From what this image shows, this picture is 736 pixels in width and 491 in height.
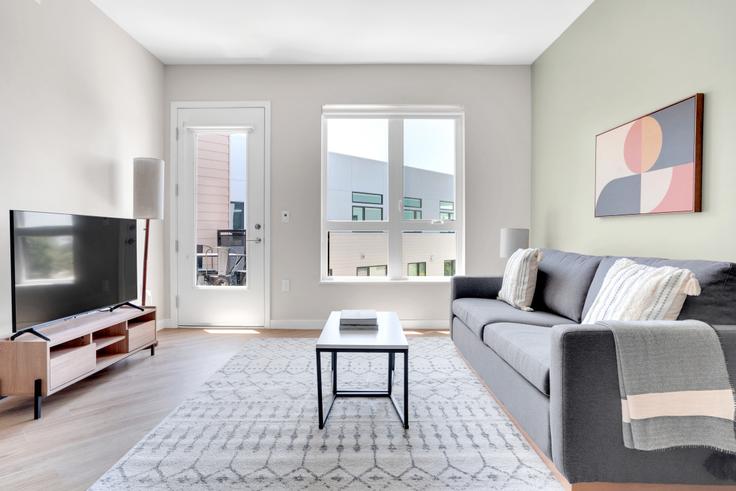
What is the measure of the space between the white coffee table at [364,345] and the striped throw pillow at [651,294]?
97 centimetres

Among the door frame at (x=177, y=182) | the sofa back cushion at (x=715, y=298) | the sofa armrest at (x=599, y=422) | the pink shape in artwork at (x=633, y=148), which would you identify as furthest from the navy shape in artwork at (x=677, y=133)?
the door frame at (x=177, y=182)

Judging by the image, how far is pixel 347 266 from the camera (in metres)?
4.52

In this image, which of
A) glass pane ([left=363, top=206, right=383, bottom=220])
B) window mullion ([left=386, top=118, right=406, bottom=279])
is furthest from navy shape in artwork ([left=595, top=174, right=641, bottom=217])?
glass pane ([left=363, top=206, right=383, bottom=220])

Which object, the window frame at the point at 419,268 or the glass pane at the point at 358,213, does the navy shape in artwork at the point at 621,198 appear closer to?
the window frame at the point at 419,268

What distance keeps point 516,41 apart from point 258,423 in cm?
380

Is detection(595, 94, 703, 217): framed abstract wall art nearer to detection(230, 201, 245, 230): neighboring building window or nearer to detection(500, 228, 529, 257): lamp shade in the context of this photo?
detection(500, 228, 529, 257): lamp shade

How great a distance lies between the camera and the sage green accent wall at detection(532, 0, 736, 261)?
6.88 feet

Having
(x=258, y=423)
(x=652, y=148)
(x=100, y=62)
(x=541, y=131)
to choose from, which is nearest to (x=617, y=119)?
(x=652, y=148)

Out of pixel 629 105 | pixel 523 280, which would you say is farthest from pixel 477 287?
pixel 629 105

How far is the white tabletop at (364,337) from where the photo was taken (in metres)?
2.03

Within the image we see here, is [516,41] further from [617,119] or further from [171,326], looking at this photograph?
[171,326]

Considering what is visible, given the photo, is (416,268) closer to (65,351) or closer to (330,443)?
(330,443)

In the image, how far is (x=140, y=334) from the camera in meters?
3.25

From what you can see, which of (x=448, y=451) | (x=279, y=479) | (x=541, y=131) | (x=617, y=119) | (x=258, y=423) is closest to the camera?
(x=279, y=479)
